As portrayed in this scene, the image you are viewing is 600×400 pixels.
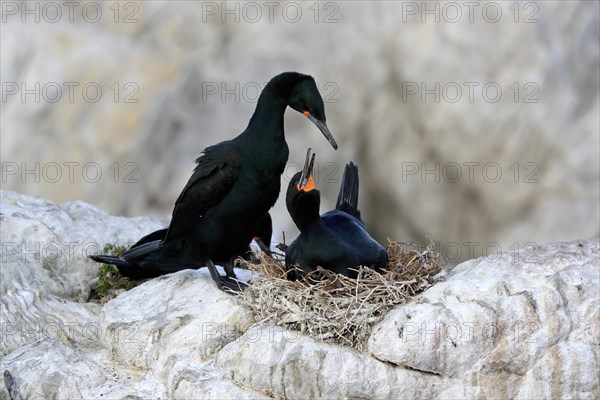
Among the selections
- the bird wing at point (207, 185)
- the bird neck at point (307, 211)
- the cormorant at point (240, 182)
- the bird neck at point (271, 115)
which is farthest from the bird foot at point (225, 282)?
the bird neck at point (271, 115)

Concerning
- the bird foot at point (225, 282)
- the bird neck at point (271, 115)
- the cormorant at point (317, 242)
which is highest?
the bird neck at point (271, 115)

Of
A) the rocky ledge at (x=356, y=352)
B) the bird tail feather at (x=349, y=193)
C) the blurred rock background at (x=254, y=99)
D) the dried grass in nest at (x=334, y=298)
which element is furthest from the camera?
the blurred rock background at (x=254, y=99)

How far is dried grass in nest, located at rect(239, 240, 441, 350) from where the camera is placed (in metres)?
5.78

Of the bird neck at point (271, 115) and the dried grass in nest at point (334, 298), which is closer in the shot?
the dried grass in nest at point (334, 298)

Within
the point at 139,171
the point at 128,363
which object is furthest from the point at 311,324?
the point at 139,171

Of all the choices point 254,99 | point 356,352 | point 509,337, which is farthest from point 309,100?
point 254,99

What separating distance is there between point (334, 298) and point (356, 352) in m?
0.38

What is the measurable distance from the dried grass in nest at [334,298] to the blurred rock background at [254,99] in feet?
21.3

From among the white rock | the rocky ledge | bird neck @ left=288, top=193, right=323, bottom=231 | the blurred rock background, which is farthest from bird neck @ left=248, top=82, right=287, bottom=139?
the blurred rock background

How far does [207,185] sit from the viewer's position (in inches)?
257

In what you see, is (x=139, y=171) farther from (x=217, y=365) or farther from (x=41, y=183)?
(x=217, y=365)

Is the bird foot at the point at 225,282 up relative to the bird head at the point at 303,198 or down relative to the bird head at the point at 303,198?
down

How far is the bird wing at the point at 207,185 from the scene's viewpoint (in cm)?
648

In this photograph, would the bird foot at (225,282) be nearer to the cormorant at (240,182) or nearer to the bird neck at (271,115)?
the cormorant at (240,182)
